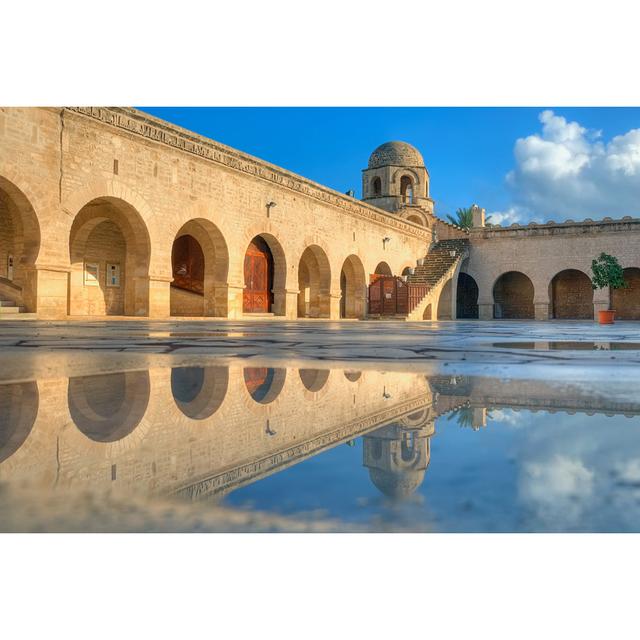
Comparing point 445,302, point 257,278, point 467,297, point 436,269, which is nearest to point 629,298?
point 467,297

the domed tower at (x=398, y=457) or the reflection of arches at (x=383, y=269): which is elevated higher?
the reflection of arches at (x=383, y=269)

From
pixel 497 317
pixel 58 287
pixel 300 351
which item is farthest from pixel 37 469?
pixel 497 317

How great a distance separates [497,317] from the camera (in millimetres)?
33500

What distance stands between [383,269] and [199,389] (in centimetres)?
2588

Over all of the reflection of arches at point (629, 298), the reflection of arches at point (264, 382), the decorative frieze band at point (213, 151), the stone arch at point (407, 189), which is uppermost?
the stone arch at point (407, 189)

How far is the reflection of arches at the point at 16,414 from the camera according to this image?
1.44 meters

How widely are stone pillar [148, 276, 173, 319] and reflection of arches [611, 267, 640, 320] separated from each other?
25.1 meters

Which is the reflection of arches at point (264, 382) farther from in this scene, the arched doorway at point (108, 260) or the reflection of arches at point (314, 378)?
the arched doorway at point (108, 260)

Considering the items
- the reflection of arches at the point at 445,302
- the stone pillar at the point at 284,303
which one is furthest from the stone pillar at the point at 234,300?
the reflection of arches at the point at 445,302

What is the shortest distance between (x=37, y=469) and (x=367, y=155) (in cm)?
3759

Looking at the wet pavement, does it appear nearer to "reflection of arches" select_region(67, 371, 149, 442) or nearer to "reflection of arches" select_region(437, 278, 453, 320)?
"reflection of arches" select_region(67, 371, 149, 442)

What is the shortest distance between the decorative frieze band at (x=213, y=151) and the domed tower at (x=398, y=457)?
Result: 13.7 meters

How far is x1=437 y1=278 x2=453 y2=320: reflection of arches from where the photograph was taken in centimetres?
2938
